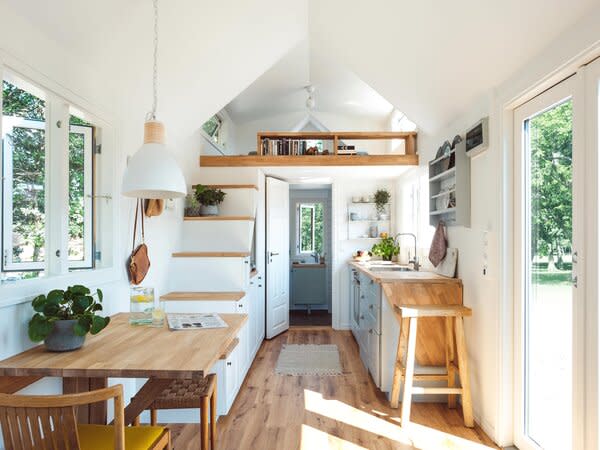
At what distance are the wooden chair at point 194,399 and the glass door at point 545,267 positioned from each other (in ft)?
5.66

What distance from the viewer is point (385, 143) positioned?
5969 mm

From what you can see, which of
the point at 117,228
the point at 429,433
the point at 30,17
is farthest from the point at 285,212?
the point at 30,17

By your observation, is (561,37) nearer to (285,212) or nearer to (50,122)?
(50,122)

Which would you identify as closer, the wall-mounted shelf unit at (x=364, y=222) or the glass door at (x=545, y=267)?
the glass door at (x=545, y=267)

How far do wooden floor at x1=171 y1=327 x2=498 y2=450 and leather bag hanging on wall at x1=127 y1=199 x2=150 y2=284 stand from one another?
1.04 meters

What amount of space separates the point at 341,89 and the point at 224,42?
106 inches

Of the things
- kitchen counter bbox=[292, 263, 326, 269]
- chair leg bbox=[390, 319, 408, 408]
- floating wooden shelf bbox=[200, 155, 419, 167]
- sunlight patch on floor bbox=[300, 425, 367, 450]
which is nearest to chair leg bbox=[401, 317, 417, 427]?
chair leg bbox=[390, 319, 408, 408]

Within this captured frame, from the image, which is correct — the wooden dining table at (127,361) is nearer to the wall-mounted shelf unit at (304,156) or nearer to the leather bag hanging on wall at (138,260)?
the leather bag hanging on wall at (138,260)

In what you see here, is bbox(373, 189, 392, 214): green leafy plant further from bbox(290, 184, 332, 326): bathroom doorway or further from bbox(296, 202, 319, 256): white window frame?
bbox(296, 202, 319, 256): white window frame

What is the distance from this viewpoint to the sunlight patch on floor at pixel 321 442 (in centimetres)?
240

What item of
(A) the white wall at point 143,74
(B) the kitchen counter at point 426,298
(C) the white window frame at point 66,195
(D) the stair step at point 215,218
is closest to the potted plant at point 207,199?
(D) the stair step at point 215,218

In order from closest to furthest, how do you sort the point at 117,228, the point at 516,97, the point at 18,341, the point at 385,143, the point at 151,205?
the point at 18,341 → the point at 516,97 → the point at 117,228 → the point at 151,205 → the point at 385,143

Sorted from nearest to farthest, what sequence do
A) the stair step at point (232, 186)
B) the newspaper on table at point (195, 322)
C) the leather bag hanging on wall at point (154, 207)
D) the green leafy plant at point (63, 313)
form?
the green leafy plant at point (63, 313) < the newspaper on table at point (195, 322) < the leather bag hanging on wall at point (154, 207) < the stair step at point (232, 186)

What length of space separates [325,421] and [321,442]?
11.5 inches
